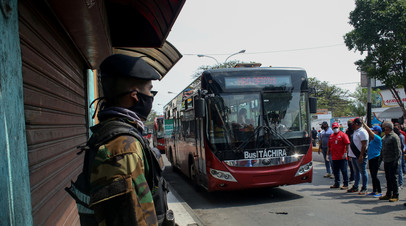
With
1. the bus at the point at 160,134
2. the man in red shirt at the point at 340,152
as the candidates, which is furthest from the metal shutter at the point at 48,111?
the bus at the point at 160,134

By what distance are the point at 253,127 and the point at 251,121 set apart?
0.47ft

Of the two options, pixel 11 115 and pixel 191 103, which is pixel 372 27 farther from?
pixel 11 115

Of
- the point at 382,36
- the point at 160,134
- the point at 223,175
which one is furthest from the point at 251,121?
the point at 160,134

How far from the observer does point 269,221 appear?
6.13 metres

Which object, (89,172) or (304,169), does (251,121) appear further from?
(89,172)

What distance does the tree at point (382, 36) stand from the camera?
12523mm

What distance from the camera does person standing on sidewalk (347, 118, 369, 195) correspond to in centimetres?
788

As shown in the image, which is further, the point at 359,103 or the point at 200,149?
the point at 359,103

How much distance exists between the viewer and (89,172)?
5.46 ft

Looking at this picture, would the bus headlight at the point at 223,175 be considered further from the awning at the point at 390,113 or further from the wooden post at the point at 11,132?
the awning at the point at 390,113

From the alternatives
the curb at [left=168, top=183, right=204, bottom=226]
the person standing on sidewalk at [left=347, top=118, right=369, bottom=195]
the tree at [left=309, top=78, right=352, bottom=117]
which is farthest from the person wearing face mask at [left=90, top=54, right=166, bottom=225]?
the tree at [left=309, top=78, right=352, bottom=117]

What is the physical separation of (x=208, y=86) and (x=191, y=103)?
180 centimetres

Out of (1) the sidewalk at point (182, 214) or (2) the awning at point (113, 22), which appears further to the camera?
(1) the sidewalk at point (182, 214)

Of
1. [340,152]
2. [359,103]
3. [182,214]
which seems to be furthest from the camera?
[359,103]
